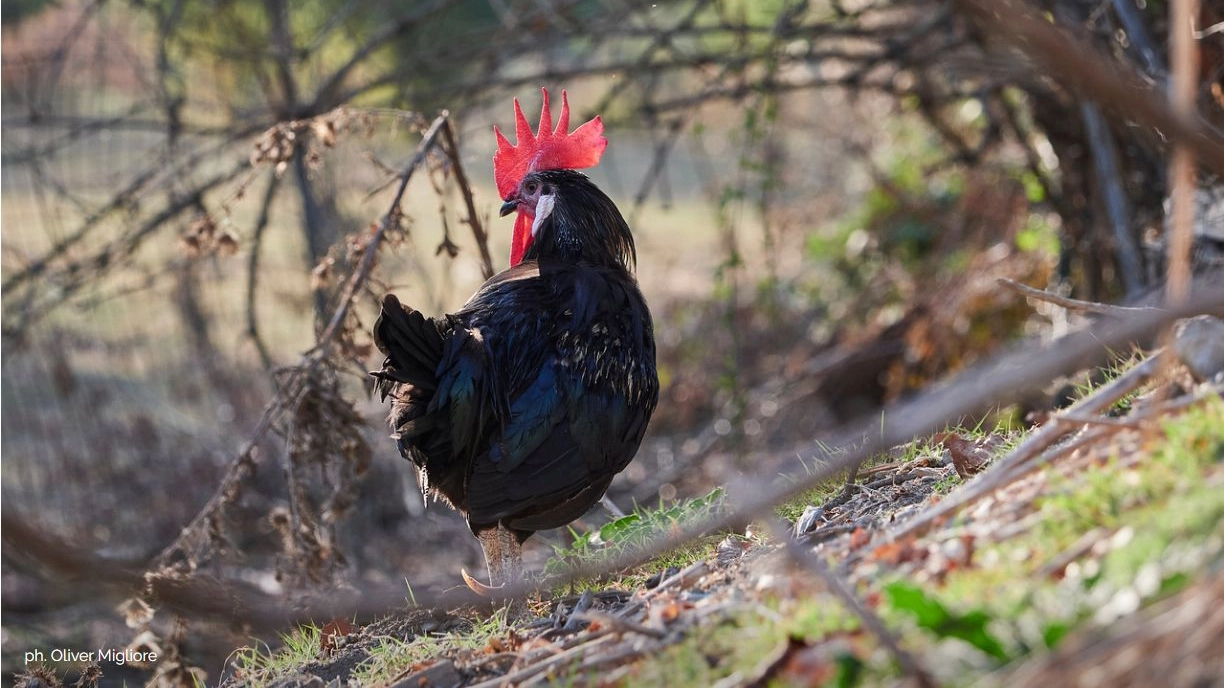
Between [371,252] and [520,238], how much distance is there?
655mm

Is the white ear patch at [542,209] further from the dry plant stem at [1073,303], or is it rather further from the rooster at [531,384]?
the dry plant stem at [1073,303]

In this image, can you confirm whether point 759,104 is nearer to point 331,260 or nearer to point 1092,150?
point 1092,150

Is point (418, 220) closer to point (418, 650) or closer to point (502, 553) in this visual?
point (502, 553)

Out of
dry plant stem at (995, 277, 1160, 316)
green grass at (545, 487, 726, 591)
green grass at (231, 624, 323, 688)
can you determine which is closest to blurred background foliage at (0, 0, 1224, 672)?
green grass at (231, 624, 323, 688)

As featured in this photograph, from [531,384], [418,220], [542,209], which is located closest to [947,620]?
[531,384]

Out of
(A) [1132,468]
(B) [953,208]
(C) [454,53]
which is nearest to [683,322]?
(B) [953,208]

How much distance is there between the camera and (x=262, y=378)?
988cm

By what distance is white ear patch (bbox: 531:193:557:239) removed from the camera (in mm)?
4883

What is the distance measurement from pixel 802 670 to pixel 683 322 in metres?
8.35

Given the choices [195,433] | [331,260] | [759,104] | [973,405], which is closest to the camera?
[973,405]

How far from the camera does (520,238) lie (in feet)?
16.8

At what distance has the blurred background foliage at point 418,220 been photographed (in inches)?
274

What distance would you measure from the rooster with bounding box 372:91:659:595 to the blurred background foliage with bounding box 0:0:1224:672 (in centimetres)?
62

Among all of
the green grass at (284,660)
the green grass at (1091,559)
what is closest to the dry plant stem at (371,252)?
the green grass at (284,660)
